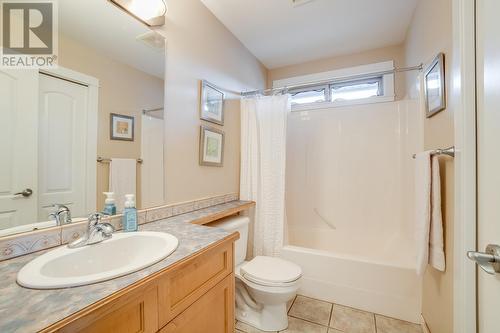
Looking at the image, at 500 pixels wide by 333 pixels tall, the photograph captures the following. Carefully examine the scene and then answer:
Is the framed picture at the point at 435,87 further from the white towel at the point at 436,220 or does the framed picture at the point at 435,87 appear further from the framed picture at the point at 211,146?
the framed picture at the point at 211,146

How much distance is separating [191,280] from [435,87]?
5.41 ft

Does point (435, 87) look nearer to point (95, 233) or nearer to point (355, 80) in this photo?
point (355, 80)

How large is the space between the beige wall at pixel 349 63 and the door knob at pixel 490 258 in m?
2.25

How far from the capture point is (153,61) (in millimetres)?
1345

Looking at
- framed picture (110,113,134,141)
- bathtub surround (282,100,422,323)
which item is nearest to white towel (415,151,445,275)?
bathtub surround (282,100,422,323)

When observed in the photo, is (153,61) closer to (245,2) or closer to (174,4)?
(174,4)

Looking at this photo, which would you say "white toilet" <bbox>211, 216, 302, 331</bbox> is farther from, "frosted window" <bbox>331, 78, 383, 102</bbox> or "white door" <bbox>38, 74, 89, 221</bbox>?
"frosted window" <bbox>331, 78, 383, 102</bbox>

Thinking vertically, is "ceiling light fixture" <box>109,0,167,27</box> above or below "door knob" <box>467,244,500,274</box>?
above

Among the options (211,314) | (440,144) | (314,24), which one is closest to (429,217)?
(440,144)

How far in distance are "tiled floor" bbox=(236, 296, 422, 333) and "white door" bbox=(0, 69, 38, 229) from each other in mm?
1405

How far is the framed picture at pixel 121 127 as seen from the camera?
3.65 ft

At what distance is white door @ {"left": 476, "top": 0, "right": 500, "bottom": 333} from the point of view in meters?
0.56

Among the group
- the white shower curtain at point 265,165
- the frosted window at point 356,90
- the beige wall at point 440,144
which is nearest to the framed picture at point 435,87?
the beige wall at point 440,144

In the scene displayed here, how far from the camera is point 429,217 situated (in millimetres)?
1205
